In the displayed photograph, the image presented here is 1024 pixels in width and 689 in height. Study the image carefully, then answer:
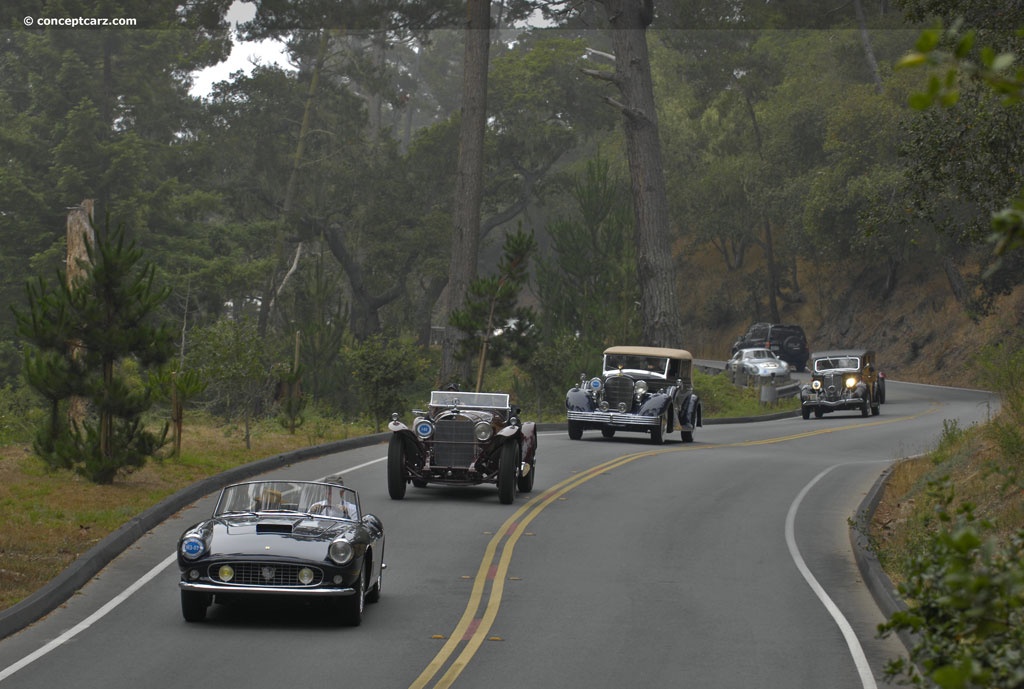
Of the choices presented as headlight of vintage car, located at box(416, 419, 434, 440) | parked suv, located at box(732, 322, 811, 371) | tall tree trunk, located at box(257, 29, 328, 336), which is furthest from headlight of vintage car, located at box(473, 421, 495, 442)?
parked suv, located at box(732, 322, 811, 371)

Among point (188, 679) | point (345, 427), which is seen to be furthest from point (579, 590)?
point (345, 427)

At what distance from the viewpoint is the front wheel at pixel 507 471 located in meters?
19.7

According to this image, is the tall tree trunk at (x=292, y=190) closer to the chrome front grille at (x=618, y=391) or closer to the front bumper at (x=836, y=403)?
the front bumper at (x=836, y=403)

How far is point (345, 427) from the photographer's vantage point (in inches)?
1236

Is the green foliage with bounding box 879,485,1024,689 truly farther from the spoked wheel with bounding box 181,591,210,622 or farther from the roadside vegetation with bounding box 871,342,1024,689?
Answer: the spoked wheel with bounding box 181,591,210,622

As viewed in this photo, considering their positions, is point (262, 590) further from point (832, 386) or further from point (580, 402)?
point (832, 386)

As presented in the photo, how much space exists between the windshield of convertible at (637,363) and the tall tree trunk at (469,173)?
22.4 ft

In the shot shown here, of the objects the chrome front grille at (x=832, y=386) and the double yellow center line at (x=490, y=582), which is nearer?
the double yellow center line at (x=490, y=582)

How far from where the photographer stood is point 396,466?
19.9 m

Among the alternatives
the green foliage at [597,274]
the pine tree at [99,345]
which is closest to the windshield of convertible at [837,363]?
the green foliage at [597,274]

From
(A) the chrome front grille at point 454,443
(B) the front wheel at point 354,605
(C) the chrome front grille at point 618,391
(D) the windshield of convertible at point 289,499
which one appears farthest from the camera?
(C) the chrome front grille at point 618,391

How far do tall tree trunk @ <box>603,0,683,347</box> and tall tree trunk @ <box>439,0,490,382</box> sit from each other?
4.84 metres

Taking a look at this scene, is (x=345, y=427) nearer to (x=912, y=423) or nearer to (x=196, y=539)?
(x=912, y=423)

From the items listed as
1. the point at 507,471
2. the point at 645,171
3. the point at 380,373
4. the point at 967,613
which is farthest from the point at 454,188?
the point at 967,613
